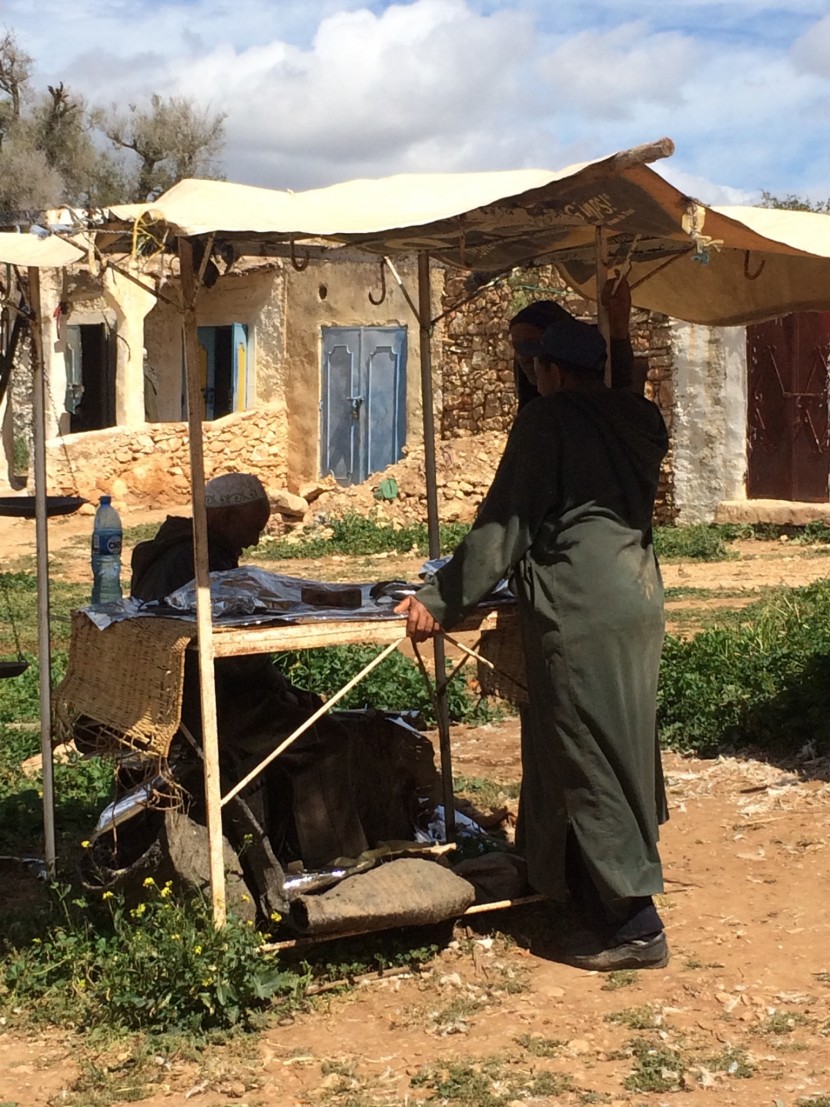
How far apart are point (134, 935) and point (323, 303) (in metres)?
15.6

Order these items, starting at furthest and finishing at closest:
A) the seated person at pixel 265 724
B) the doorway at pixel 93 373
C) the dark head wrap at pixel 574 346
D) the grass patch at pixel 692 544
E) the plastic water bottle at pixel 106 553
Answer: the doorway at pixel 93 373 < the grass patch at pixel 692 544 < the plastic water bottle at pixel 106 553 < the seated person at pixel 265 724 < the dark head wrap at pixel 574 346

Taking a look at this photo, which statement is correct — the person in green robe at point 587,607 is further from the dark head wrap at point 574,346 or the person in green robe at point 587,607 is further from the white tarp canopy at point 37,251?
the white tarp canopy at point 37,251

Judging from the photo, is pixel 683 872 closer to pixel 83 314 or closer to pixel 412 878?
pixel 412 878

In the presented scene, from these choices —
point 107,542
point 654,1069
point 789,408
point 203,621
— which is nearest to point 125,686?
point 203,621

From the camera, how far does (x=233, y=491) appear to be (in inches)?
175

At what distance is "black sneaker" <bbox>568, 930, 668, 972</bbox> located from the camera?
4.12 metres

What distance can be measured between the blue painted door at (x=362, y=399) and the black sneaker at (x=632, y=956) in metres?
14.4

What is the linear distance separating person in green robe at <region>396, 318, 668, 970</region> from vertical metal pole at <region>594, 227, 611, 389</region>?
432mm

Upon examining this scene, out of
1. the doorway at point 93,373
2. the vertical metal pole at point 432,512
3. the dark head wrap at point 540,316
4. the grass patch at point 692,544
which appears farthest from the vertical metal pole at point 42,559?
the doorway at point 93,373

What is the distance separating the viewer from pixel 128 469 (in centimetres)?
1873

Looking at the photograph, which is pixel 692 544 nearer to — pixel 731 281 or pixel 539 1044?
pixel 731 281

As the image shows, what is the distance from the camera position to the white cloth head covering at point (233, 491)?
14.6 feet

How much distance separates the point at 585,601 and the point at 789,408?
11.1m

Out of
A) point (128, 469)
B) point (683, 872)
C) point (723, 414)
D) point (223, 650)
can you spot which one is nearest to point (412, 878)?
point (223, 650)
